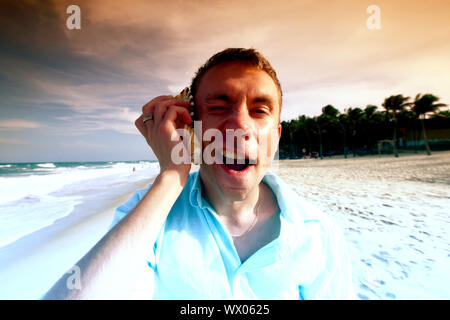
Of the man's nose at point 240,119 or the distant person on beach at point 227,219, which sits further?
the man's nose at point 240,119

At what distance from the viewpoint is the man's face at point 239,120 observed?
1229 millimetres

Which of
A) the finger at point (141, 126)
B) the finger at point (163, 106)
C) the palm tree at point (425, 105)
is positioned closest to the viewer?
the finger at point (163, 106)

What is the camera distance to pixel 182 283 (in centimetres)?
110

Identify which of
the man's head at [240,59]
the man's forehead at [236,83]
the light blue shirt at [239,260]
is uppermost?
the man's head at [240,59]

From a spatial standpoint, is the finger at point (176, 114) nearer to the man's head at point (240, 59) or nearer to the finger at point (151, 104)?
the finger at point (151, 104)

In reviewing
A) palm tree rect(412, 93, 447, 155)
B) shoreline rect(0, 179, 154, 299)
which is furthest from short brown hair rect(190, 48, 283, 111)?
palm tree rect(412, 93, 447, 155)

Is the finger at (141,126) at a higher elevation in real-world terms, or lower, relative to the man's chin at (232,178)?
higher

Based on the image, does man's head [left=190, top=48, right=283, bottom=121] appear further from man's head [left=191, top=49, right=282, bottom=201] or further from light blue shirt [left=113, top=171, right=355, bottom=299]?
light blue shirt [left=113, top=171, right=355, bottom=299]

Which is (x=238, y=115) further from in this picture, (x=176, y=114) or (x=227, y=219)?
(x=227, y=219)

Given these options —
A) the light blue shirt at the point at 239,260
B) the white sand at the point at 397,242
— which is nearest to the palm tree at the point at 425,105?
the white sand at the point at 397,242

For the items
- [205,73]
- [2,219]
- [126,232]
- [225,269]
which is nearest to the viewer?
[126,232]
